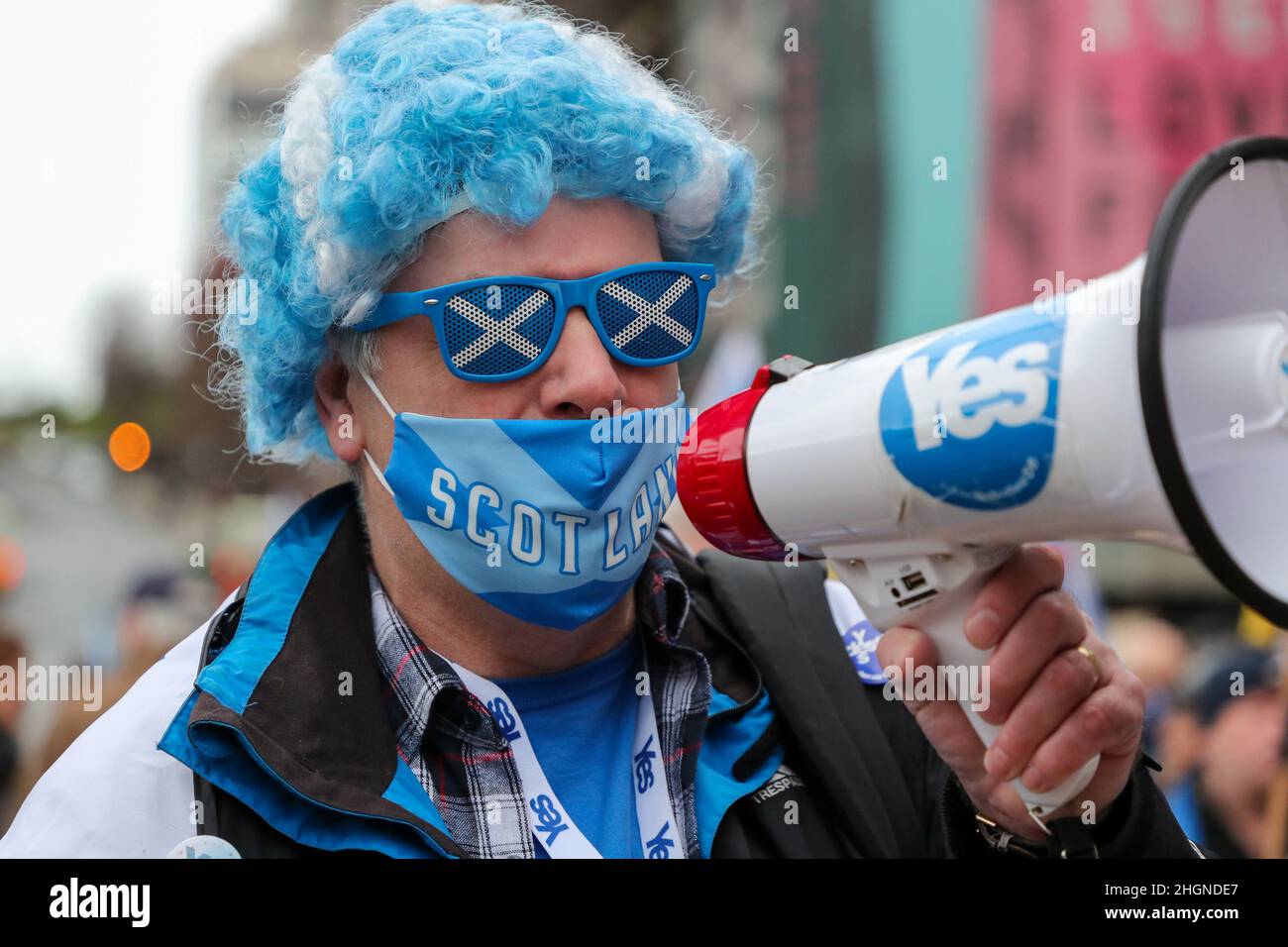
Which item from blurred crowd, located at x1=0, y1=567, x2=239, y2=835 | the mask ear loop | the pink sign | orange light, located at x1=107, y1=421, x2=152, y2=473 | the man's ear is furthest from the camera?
the pink sign

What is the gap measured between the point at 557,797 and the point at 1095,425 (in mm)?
1082

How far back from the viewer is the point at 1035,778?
1.77 metres

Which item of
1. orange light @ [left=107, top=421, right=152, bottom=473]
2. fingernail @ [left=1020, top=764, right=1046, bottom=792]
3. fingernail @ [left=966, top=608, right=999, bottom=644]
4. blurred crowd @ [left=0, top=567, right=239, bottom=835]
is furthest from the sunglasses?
orange light @ [left=107, top=421, right=152, bottom=473]

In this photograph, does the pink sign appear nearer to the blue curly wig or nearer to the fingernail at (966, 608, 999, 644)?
the blue curly wig

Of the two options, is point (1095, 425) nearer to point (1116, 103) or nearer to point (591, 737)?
point (591, 737)

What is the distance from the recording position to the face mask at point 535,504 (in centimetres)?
214

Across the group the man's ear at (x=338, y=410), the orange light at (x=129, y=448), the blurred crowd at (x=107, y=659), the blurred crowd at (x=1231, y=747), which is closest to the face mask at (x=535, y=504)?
the man's ear at (x=338, y=410)

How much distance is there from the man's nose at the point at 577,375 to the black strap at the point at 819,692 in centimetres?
49

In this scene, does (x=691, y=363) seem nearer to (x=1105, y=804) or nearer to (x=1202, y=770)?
(x=1202, y=770)

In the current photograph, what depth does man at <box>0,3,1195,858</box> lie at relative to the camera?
196 cm

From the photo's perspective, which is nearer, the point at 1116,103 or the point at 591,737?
the point at 591,737

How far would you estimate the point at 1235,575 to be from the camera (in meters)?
1.44

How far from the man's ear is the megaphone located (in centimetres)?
91

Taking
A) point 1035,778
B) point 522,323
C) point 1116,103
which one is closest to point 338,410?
point 522,323
